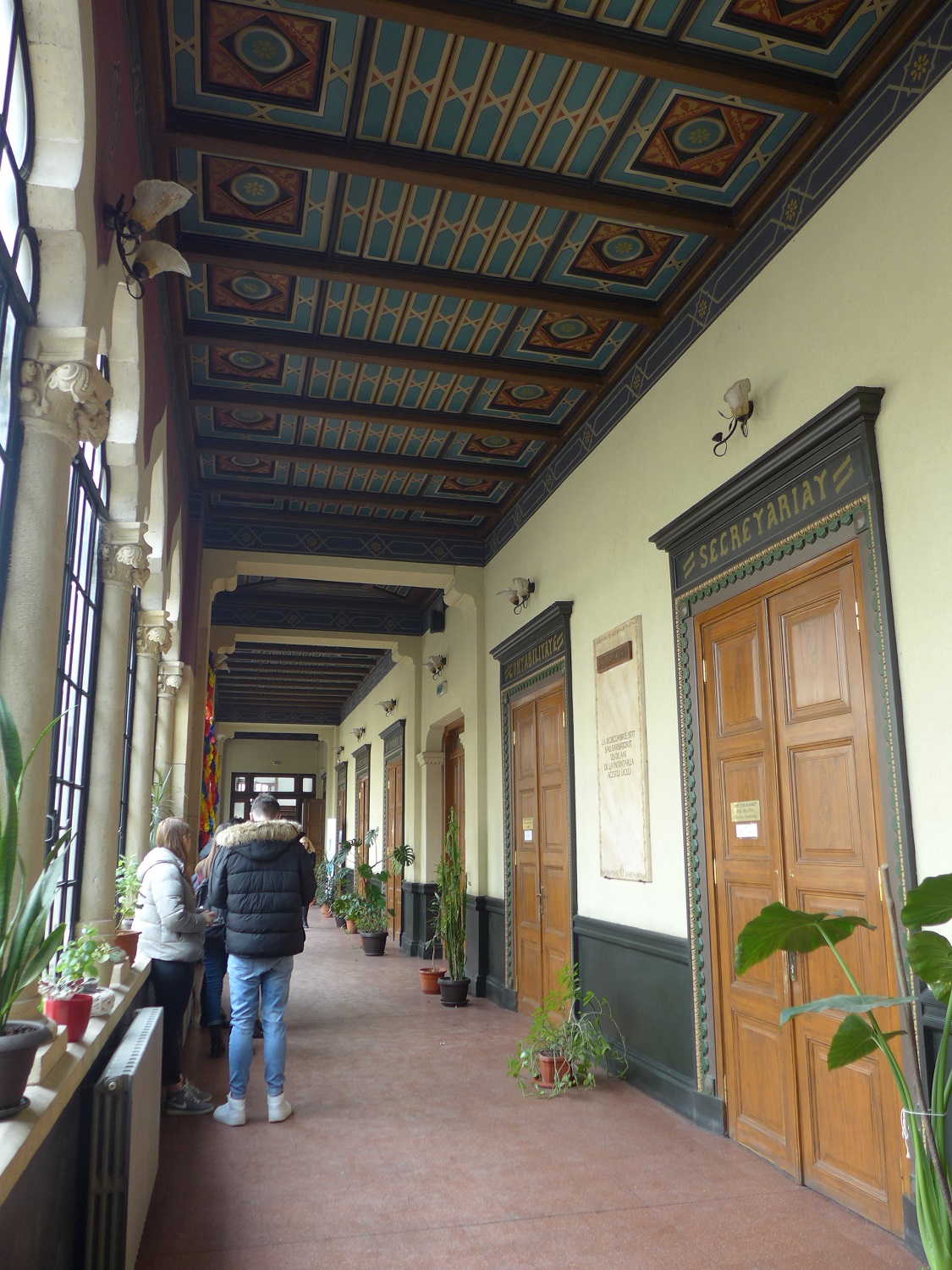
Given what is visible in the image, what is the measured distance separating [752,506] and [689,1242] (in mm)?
2956

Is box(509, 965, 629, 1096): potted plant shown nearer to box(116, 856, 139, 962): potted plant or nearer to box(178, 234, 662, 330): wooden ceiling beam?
box(116, 856, 139, 962): potted plant

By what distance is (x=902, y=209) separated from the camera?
3572 millimetres

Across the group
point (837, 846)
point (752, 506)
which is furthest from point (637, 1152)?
point (752, 506)

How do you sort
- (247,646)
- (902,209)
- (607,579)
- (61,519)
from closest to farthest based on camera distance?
(61,519), (902,209), (607,579), (247,646)

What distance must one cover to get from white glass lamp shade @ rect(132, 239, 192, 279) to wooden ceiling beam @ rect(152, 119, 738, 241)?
0.72 meters

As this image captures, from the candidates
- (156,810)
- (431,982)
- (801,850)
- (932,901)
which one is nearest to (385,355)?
(156,810)

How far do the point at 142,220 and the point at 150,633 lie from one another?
2937 mm

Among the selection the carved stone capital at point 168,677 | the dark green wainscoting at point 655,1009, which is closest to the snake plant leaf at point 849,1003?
the dark green wainscoting at point 655,1009

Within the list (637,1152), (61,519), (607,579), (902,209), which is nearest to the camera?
(61,519)

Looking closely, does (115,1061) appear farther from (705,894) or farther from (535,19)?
(535,19)

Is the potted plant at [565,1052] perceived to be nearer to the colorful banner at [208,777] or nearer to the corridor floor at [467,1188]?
the corridor floor at [467,1188]

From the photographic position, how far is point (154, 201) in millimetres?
3428

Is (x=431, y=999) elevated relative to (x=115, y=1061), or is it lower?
lower

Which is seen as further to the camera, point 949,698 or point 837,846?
point 837,846
